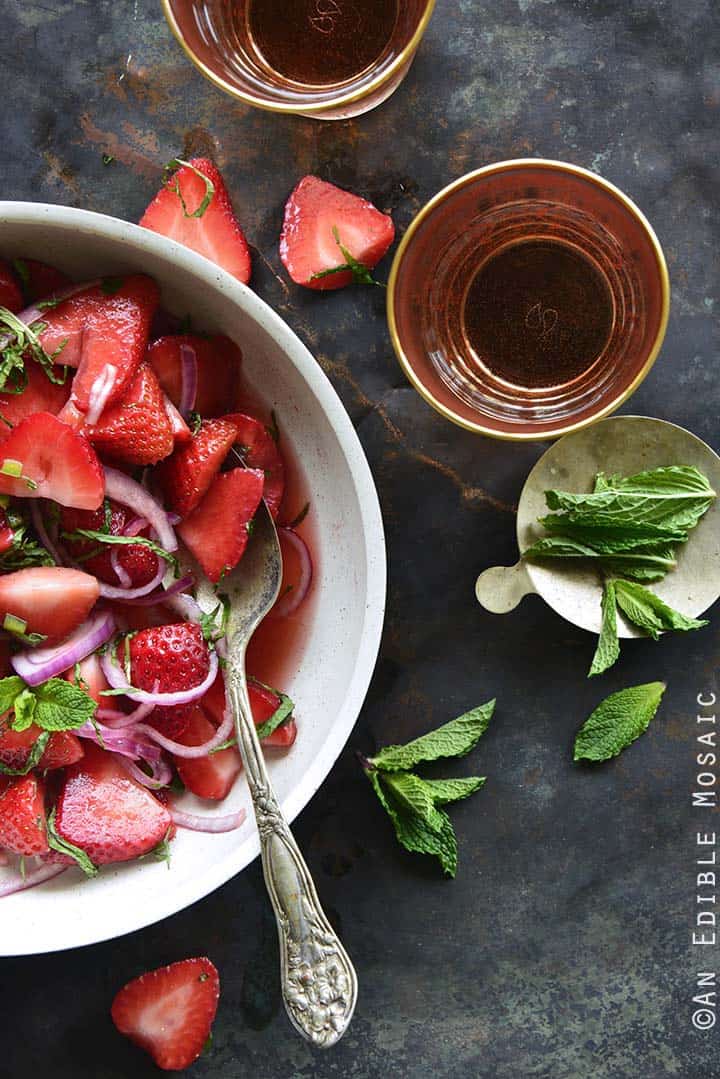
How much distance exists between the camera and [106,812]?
4.72 feet

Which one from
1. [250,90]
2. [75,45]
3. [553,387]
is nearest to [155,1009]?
[553,387]

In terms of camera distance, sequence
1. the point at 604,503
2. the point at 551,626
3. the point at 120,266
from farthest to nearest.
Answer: the point at 551,626 → the point at 604,503 → the point at 120,266

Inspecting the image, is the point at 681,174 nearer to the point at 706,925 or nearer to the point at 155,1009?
the point at 706,925

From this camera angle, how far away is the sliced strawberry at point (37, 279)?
1394mm

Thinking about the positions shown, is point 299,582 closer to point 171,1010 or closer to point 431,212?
point 431,212

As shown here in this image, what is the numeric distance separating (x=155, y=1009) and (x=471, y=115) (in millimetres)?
1587

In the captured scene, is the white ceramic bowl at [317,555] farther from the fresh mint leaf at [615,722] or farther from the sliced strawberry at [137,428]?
the fresh mint leaf at [615,722]

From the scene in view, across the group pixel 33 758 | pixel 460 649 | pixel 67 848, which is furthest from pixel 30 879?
pixel 460 649

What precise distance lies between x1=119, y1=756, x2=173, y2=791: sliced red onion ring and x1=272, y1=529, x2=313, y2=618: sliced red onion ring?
299 mm

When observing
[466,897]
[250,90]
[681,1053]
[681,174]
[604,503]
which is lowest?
[681,1053]

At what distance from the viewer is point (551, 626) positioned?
1.66 m

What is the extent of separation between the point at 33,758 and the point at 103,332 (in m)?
0.62

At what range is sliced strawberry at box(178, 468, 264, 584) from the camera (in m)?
1.41

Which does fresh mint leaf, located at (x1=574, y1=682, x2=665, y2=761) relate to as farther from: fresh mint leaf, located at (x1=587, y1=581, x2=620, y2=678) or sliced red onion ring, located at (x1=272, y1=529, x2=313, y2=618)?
sliced red onion ring, located at (x1=272, y1=529, x2=313, y2=618)
